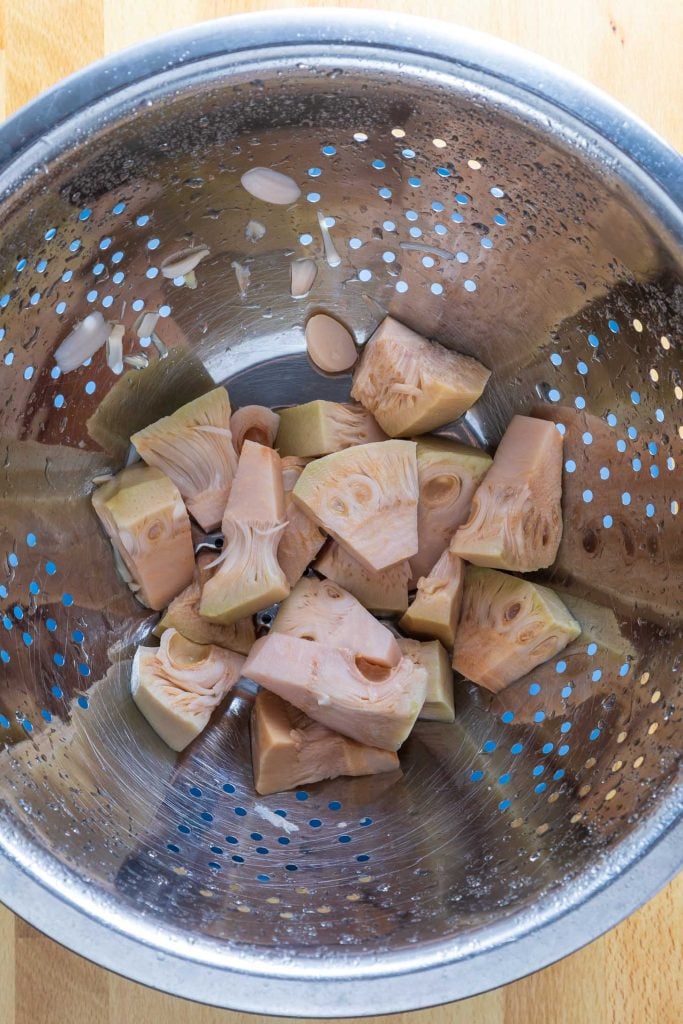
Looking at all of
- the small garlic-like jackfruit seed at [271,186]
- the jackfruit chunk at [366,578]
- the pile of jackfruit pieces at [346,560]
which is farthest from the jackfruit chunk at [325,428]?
the small garlic-like jackfruit seed at [271,186]

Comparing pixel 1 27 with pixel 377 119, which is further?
pixel 1 27

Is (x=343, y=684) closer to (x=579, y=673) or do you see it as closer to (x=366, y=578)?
(x=366, y=578)

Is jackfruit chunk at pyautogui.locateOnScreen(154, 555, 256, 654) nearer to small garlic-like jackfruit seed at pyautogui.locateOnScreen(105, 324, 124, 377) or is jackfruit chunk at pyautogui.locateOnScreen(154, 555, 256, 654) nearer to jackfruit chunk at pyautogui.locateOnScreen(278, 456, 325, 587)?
jackfruit chunk at pyautogui.locateOnScreen(278, 456, 325, 587)

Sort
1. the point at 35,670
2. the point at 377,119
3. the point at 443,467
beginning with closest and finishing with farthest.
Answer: the point at 377,119 < the point at 35,670 < the point at 443,467

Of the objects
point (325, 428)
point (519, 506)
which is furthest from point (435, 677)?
point (325, 428)

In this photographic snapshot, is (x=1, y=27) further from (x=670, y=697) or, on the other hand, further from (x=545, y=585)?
(x=670, y=697)

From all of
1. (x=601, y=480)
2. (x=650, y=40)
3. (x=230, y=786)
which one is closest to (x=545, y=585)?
(x=601, y=480)
